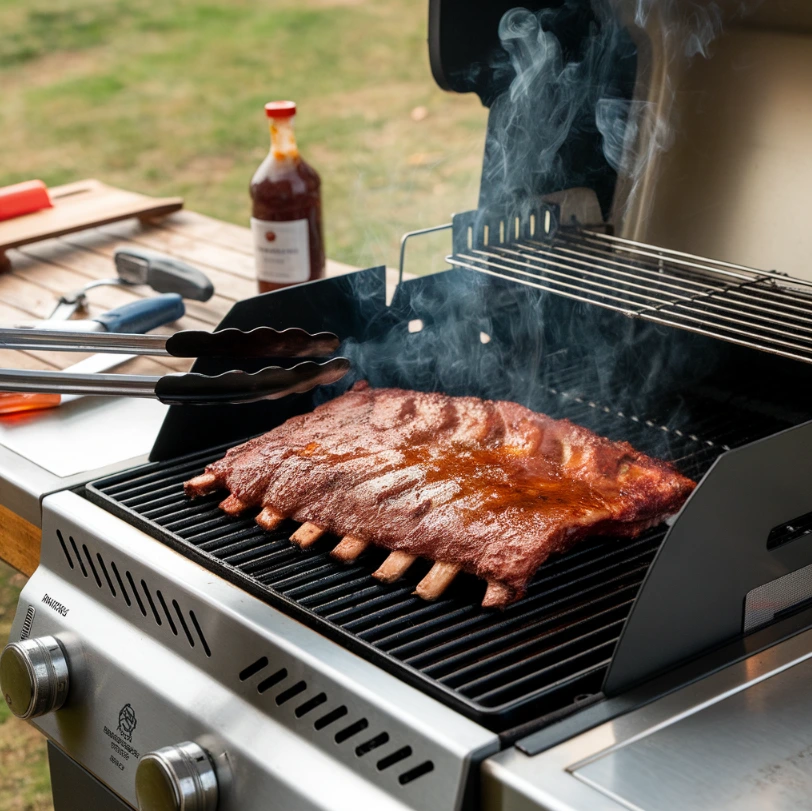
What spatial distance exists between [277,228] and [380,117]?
237 inches

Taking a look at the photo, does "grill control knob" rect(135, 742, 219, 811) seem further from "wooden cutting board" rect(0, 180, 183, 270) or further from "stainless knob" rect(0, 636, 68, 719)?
"wooden cutting board" rect(0, 180, 183, 270)

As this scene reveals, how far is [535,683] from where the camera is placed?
4.12 ft

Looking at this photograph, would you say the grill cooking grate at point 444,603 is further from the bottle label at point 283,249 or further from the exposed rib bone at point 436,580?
the bottle label at point 283,249

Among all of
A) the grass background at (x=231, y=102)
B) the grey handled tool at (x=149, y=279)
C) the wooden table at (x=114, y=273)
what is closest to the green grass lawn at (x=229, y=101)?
the grass background at (x=231, y=102)

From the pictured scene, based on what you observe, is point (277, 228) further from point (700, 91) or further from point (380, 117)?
point (380, 117)

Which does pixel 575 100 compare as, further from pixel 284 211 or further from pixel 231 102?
pixel 231 102

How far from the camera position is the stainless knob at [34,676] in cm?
156

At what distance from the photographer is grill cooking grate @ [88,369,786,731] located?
4.07 ft

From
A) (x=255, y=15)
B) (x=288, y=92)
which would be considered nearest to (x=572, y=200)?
(x=288, y=92)

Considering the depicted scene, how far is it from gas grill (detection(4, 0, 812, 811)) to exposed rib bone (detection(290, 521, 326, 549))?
3 cm

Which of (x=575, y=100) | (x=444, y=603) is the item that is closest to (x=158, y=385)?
(x=444, y=603)

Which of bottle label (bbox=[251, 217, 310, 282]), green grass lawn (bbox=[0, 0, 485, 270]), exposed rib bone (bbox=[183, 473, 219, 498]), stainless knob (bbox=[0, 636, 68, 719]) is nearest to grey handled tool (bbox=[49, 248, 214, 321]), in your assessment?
bottle label (bbox=[251, 217, 310, 282])

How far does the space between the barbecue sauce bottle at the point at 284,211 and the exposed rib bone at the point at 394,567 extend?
4.16 ft

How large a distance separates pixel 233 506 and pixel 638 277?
86 centimetres
